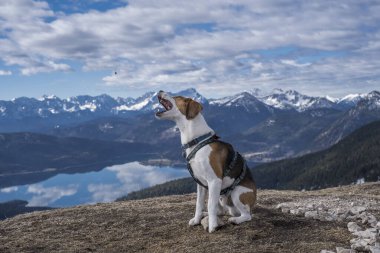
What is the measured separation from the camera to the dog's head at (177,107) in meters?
10.5

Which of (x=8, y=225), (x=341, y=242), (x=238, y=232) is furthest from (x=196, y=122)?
(x=8, y=225)

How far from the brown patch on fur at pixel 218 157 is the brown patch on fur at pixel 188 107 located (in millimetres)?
943

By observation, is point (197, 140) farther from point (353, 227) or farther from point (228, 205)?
point (353, 227)

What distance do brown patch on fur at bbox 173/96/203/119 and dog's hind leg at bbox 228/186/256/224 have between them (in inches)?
97.8

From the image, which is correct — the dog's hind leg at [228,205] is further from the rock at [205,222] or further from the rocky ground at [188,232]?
the rock at [205,222]

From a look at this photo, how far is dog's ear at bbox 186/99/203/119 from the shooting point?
1055 centimetres

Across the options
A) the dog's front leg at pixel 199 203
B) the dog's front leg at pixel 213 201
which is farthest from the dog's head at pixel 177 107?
the dog's front leg at pixel 199 203

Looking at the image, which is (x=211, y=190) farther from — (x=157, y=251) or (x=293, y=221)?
(x=293, y=221)

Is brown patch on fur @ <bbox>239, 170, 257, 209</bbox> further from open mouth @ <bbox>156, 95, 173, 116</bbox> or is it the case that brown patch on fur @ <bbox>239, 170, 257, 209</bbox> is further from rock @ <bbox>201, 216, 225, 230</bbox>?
open mouth @ <bbox>156, 95, 173, 116</bbox>

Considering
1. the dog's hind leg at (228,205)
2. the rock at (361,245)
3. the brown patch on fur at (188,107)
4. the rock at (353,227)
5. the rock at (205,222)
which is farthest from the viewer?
the dog's hind leg at (228,205)

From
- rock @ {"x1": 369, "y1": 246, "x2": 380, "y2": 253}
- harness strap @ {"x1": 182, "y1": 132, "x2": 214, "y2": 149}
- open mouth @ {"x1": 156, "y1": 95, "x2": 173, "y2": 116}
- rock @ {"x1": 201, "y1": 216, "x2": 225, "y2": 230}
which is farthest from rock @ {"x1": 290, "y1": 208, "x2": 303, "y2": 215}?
open mouth @ {"x1": 156, "y1": 95, "x2": 173, "y2": 116}

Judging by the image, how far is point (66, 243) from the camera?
12023 millimetres

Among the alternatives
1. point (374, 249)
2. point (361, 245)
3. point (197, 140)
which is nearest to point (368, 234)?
point (361, 245)

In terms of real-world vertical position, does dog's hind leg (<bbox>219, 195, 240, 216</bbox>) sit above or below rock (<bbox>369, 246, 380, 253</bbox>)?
above
